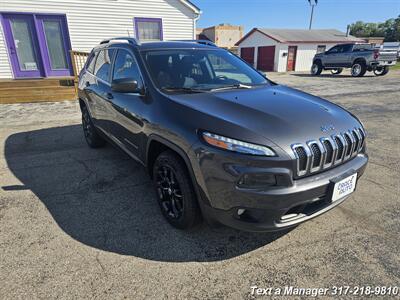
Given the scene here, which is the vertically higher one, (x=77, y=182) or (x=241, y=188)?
(x=241, y=188)

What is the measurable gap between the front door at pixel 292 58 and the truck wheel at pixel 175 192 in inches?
1094

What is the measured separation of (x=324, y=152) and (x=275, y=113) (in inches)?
20.3

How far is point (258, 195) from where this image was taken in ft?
6.49

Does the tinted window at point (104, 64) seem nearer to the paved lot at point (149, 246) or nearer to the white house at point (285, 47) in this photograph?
the paved lot at point (149, 246)

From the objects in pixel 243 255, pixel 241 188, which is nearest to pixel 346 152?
pixel 241 188

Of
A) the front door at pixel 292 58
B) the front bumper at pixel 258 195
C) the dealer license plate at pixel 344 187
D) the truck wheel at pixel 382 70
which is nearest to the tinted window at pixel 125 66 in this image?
the front bumper at pixel 258 195

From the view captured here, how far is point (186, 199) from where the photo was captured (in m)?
2.43

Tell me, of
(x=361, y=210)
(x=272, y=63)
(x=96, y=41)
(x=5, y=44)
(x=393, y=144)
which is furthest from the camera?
(x=272, y=63)

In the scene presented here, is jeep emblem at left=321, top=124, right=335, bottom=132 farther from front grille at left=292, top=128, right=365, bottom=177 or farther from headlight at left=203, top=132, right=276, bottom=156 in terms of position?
headlight at left=203, top=132, right=276, bottom=156

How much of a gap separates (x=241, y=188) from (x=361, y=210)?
6.05 ft

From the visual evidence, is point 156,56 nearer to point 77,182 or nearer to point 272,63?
point 77,182

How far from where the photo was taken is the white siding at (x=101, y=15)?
32.8 ft

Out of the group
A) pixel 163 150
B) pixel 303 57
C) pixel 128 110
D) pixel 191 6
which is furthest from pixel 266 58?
pixel 163 150

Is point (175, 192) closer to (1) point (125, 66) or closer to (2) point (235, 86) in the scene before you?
(2) point (235, 86)
